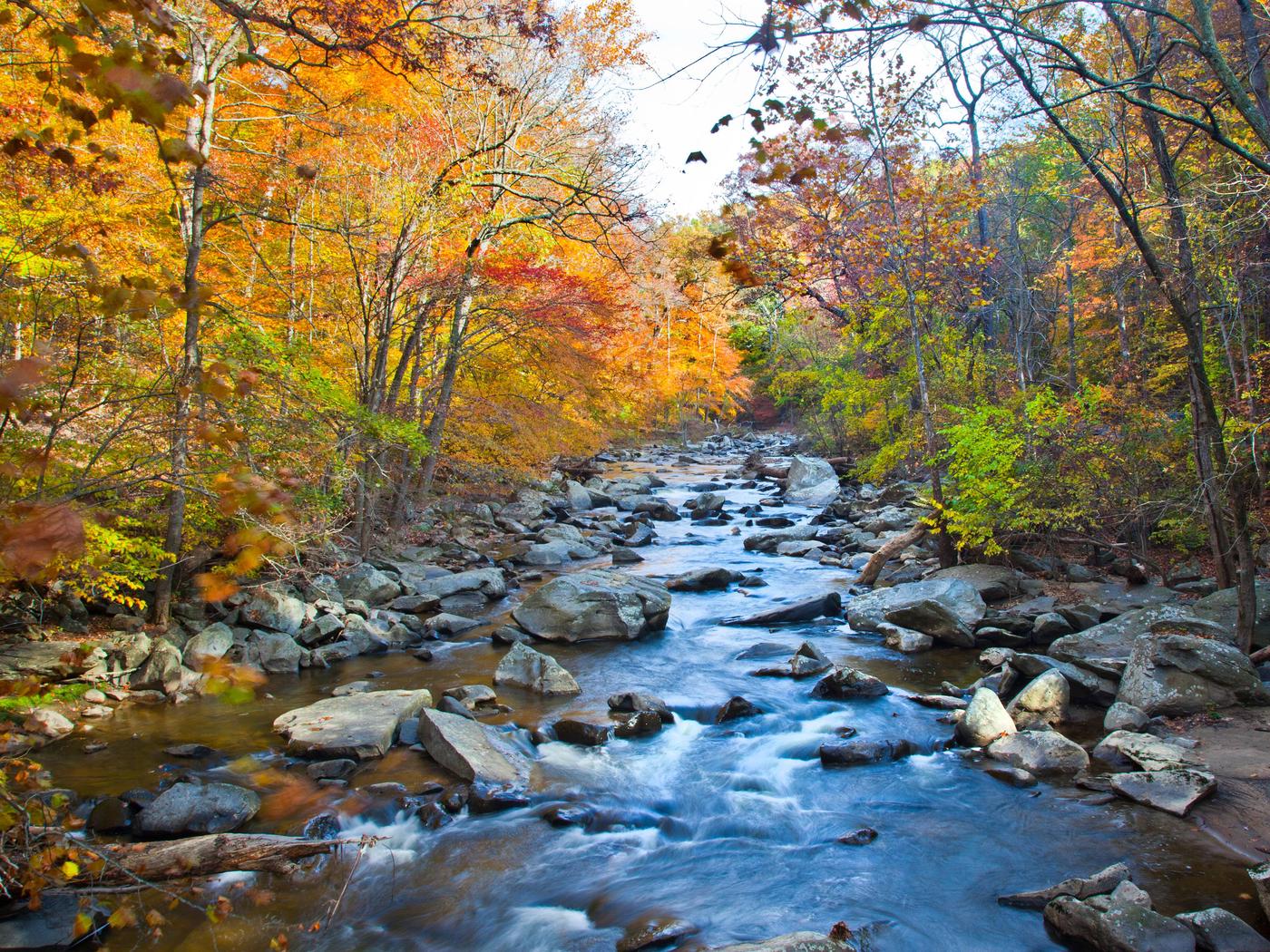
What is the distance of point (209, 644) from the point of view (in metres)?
8.11

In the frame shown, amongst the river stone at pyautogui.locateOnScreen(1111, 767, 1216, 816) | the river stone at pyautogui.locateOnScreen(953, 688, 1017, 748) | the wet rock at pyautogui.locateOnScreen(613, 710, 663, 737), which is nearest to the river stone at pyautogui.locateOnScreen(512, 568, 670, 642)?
the wet rock at pyautogui.locateOnScreen(613, 710, 663, 737)

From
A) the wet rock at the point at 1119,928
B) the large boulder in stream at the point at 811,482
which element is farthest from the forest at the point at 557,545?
the large boulder in stream at the point at 811,482

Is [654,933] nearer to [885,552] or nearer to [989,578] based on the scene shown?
[989,578]

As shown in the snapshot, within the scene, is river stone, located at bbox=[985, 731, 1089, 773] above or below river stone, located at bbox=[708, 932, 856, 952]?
below

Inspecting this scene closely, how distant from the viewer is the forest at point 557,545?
4062 mm

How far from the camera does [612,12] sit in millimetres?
14828

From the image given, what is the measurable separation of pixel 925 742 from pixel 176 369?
7224 millimetres

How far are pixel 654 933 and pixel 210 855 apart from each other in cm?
265

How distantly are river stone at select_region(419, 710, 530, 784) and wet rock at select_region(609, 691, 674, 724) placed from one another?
1261mm

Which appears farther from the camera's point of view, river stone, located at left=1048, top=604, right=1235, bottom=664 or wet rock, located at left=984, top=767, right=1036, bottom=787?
river stone, located at left=1048, top=604, right=1235, bottom=664

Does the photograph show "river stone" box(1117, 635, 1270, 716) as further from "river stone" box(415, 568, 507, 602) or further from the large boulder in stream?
the large boulder in stream

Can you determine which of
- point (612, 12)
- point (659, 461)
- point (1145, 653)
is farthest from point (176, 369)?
point (659, 461)

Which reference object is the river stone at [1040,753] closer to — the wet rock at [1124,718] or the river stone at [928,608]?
the wet rock at [1124,718]

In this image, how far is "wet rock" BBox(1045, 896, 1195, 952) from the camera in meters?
3.79
